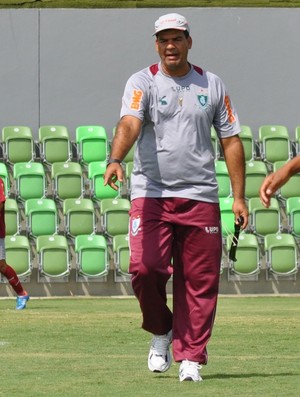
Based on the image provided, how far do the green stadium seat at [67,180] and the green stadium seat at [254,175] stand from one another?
255 cm

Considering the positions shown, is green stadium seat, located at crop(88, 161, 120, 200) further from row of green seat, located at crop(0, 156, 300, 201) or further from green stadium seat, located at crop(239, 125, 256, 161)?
green stadium seat, located at crop(239, 125, 256, 161)

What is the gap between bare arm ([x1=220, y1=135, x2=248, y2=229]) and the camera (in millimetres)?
7824

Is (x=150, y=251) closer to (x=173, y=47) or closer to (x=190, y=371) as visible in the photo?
(x=190, y=371)

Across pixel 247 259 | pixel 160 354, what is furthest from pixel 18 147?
pixel 160 354

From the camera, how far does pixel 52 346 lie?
34.7 feet

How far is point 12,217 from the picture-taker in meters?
19.4

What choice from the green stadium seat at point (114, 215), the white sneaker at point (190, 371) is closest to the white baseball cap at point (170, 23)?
the white sneaker at point (190, 371)

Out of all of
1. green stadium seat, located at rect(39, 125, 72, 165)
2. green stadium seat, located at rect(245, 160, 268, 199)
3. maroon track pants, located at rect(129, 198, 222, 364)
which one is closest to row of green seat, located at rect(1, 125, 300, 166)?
green stadium seat, located at rect(39, 125, 72, 165)

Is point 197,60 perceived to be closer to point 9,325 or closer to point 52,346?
point 9,325

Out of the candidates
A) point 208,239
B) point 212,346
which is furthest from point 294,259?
point 208,239

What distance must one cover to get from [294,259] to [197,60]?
4.72 meters

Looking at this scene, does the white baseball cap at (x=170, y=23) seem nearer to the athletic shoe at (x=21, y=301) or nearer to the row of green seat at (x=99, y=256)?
the athletic shoe at (x=21, y=301)

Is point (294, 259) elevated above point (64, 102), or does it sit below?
below

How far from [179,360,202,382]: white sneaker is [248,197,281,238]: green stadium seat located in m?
12.2
